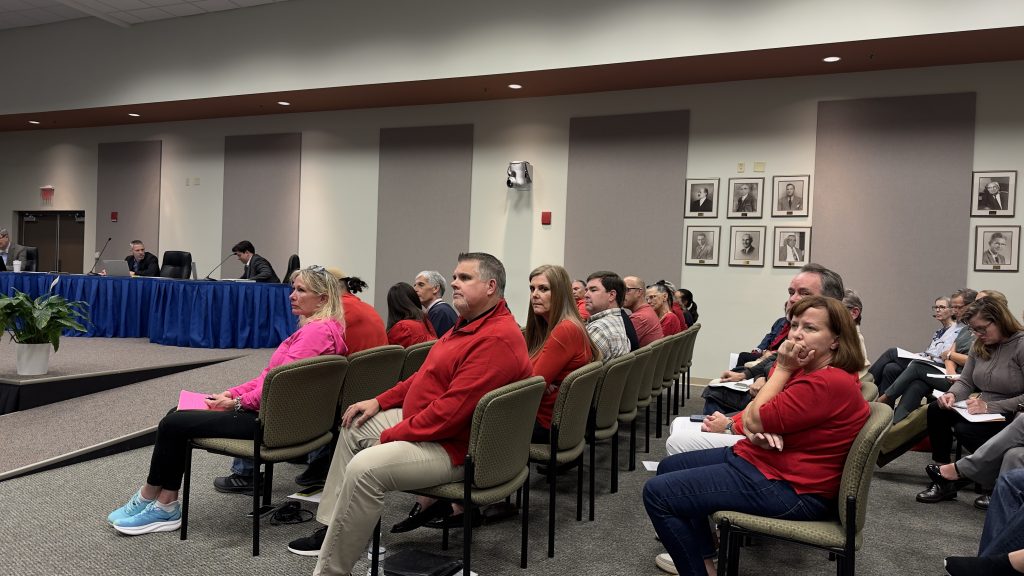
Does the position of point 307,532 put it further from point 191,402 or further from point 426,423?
point 426,423

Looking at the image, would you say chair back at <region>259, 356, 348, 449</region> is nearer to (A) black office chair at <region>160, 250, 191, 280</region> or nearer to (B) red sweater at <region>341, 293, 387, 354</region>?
(B) red sweater at <region>341, 293, 387, 354</region>

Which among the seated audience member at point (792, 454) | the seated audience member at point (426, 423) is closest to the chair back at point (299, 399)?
the seated audience member at point (426, 423)

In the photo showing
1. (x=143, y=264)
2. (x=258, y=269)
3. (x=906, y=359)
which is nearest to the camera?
(x=906, y=359)

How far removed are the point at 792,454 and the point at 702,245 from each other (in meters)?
6.30

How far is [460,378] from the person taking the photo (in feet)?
8.31

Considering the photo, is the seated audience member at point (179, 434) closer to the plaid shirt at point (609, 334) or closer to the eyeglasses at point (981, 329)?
the plaid shirt at point (609, 334)

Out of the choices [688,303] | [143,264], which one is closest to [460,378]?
[688,303]

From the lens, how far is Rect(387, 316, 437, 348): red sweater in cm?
439

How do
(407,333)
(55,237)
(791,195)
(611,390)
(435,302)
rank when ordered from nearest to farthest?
(611,390)
(407,333)
(435,302)
(791,195)
(55,237)

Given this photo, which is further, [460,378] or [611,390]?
[611,390]

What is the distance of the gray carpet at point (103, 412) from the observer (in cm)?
416

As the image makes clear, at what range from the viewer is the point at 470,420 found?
2.55m

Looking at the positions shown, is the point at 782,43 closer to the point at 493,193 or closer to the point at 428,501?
the point at 493,193

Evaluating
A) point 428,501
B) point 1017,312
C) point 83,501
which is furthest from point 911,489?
point 83,501
